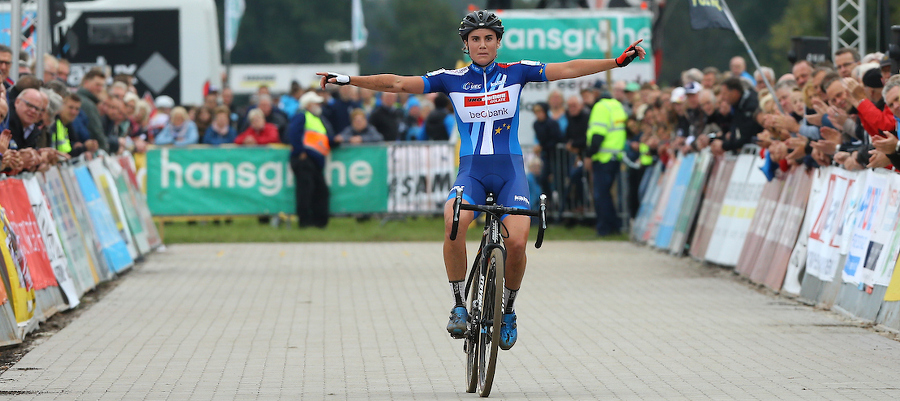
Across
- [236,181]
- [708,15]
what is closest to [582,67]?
[708,15]

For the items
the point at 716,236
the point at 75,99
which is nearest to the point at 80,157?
the point at 75,99

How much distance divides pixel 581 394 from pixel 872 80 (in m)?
4.86

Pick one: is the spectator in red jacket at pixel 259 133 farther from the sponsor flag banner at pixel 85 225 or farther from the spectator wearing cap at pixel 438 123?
the sponsor flag banner at pixel 85 225

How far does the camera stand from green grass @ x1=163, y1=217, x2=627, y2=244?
71.3 ft

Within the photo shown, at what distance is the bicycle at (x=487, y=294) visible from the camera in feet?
25.6

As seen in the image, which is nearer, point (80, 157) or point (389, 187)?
point (80, 157)

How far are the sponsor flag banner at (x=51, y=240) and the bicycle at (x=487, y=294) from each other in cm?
496

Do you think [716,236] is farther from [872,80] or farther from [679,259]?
[872,80]

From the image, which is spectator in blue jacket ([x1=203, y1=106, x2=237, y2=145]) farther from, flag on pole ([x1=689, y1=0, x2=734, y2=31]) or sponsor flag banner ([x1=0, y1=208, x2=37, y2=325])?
sponsor flag banner ([x1=0, y1=208, x2=37, y2=325])

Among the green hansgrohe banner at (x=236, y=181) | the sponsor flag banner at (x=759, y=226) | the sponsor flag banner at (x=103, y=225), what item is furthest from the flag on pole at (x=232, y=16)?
the sponsor flag banner at (x=759, y=226)

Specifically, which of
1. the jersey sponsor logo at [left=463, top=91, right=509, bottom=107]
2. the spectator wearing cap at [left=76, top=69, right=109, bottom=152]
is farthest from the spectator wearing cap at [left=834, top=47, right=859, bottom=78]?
the spectator wearing cap at [left=76, top=69, right=109, bottom=152]

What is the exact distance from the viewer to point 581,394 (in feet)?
26.0

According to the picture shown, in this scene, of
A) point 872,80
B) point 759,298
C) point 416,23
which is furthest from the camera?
point 416,23

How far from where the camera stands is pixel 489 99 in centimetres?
845
